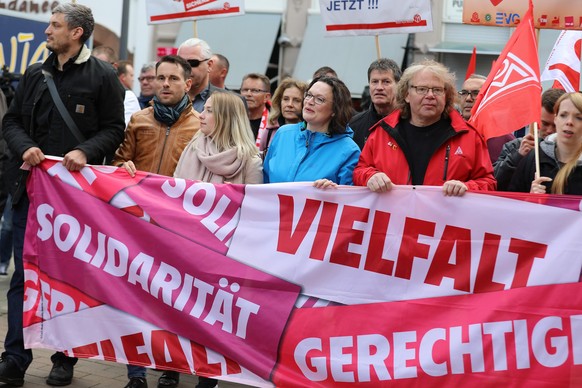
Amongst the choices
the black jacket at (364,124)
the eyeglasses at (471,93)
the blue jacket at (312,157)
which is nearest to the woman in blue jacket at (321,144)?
the blue jacket at (312,157)

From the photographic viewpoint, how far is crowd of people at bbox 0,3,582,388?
5.26 metres

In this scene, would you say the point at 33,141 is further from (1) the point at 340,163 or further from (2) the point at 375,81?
(2) the point at 375,81

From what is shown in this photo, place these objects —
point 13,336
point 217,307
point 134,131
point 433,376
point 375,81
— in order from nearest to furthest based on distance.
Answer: point 433,376, point 217,307, point 13,336, point 134,131, point 375,81

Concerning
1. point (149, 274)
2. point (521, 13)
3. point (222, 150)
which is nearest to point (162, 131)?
point (222, 150)

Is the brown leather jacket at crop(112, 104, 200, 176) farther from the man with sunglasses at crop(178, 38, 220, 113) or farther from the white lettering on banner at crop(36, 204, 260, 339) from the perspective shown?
the man with sunglasses at crop(178, 38, 220, 113)

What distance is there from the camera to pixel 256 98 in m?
8.32

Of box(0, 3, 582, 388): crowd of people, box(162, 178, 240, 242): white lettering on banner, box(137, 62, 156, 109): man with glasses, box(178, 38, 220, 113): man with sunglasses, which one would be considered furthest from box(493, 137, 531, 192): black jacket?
box(137, 62, 156, 109): man with glasses

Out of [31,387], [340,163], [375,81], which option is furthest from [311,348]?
[375,81]

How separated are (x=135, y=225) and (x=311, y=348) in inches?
47.9

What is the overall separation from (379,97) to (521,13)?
1192 mm

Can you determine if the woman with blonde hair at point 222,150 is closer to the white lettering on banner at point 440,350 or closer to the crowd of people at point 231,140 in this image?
the crowd of people at point 231,140

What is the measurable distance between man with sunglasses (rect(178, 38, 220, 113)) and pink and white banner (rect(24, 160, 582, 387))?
68.3 inches

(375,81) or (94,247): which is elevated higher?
(375,81)

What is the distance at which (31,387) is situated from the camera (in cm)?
574
